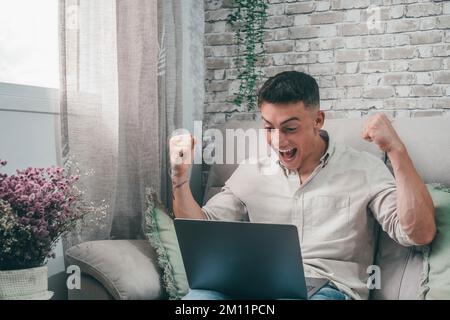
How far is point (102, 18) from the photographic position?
179 cm

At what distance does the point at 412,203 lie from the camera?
1.51 metres

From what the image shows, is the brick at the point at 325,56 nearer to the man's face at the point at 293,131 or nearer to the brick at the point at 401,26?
the brick at the point at 401,26

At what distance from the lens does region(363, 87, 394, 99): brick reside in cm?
228

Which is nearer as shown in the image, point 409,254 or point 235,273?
point 235,273

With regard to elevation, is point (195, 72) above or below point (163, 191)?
above

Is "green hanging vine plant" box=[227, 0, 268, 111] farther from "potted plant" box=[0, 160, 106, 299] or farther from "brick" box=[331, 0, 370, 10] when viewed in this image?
"potted plant" box=[0, 160, 106, 299]

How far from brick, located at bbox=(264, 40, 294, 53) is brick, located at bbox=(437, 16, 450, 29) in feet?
2.06

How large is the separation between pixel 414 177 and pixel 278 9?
3.93 feet

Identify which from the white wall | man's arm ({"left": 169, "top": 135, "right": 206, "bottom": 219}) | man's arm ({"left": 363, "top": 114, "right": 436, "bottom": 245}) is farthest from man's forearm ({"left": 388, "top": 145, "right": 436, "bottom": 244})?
the white wall

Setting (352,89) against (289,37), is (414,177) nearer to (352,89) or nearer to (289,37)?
(352,89)

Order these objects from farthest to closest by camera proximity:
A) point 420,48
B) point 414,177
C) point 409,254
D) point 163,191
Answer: point 420,48 → point 163,191 → point 409,254 → point 414,177

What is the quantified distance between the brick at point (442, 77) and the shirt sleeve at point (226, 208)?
1038mm

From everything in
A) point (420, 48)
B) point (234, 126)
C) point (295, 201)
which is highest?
point (420, 48)

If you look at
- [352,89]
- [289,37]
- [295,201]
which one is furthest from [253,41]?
[295,201]
